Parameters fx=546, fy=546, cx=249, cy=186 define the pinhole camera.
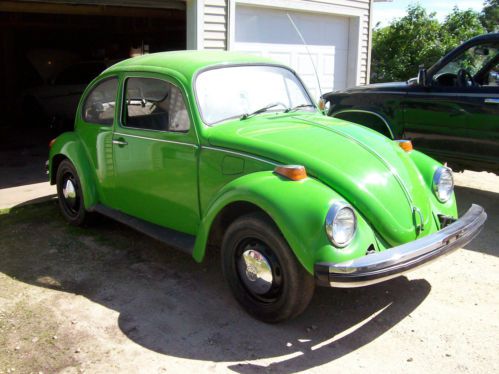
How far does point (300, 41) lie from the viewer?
1067 centimetres

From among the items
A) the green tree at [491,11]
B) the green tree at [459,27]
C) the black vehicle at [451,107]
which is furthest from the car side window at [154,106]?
the green tree at [491,11]

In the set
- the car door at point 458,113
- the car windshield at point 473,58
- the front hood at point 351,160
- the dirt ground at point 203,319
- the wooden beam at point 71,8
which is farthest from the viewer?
the wooden beam at point 71,8

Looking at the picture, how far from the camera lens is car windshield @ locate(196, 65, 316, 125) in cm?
434

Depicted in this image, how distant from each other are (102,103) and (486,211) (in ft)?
14.5

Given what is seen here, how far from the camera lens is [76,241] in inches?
211

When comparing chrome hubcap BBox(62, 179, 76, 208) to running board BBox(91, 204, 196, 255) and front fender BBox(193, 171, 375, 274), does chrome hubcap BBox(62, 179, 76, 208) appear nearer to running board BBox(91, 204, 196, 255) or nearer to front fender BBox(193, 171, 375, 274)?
running board BBox(91, 204, 196, 255)

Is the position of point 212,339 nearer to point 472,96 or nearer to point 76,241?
point 76,241

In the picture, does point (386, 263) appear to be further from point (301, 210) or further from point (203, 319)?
point (203, 319)

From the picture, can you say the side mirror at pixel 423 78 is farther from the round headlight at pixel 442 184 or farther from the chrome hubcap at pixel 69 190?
the chrome hubcap at pixel 69 190

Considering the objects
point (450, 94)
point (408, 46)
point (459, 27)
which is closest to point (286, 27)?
point (450, 94)

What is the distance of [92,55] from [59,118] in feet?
14.6

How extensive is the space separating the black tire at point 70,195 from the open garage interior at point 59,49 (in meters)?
5.68

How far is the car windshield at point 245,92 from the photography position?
14.2ft

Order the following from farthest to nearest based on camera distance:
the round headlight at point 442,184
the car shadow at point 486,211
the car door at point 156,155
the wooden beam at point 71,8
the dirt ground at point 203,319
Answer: the wooden beam at point 71,8, the car shadow at point 486,211, the car door at point 156,155, the round headlight at point 442,184, the dirt ground at point 203,319
